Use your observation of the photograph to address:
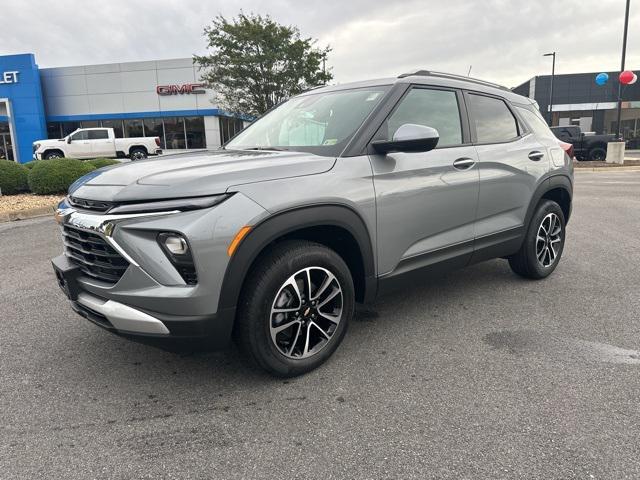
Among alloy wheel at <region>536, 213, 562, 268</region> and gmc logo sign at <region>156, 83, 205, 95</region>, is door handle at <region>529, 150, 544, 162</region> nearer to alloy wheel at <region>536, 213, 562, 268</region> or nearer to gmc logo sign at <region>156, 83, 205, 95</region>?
alloy wheel at <region>536, 213, 562, 268</region>

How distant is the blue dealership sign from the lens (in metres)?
32.4

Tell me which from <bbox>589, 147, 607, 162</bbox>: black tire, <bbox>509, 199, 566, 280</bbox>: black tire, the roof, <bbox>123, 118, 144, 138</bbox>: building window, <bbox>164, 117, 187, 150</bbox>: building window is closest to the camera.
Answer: the roof

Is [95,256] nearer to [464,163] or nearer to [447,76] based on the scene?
[464,163]

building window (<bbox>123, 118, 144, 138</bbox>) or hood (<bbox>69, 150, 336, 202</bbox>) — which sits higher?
building window (<bbox>123, 118, 144, 138</bbox>)

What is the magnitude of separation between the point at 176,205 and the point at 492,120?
116 inches

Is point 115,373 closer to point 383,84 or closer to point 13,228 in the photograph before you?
point 383,84

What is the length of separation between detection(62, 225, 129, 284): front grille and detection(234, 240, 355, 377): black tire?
672mm

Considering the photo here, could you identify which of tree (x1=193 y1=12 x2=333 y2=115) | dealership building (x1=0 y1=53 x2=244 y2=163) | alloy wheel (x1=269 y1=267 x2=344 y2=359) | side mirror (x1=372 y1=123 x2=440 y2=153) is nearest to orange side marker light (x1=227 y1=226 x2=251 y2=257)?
alloy wheel (x1=269 y1=267 x2=344 y2=359)

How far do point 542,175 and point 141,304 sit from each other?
12.2 feet

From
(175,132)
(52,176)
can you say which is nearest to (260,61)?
(52,176)

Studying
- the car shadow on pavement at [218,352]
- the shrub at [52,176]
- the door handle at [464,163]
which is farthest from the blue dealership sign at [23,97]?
the door handle at [464,163]

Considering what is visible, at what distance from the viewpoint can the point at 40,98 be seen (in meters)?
32.9

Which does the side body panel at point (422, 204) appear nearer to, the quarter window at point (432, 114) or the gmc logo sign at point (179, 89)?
the quarter window at point (432, 114)

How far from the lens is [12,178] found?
36.5 ft
